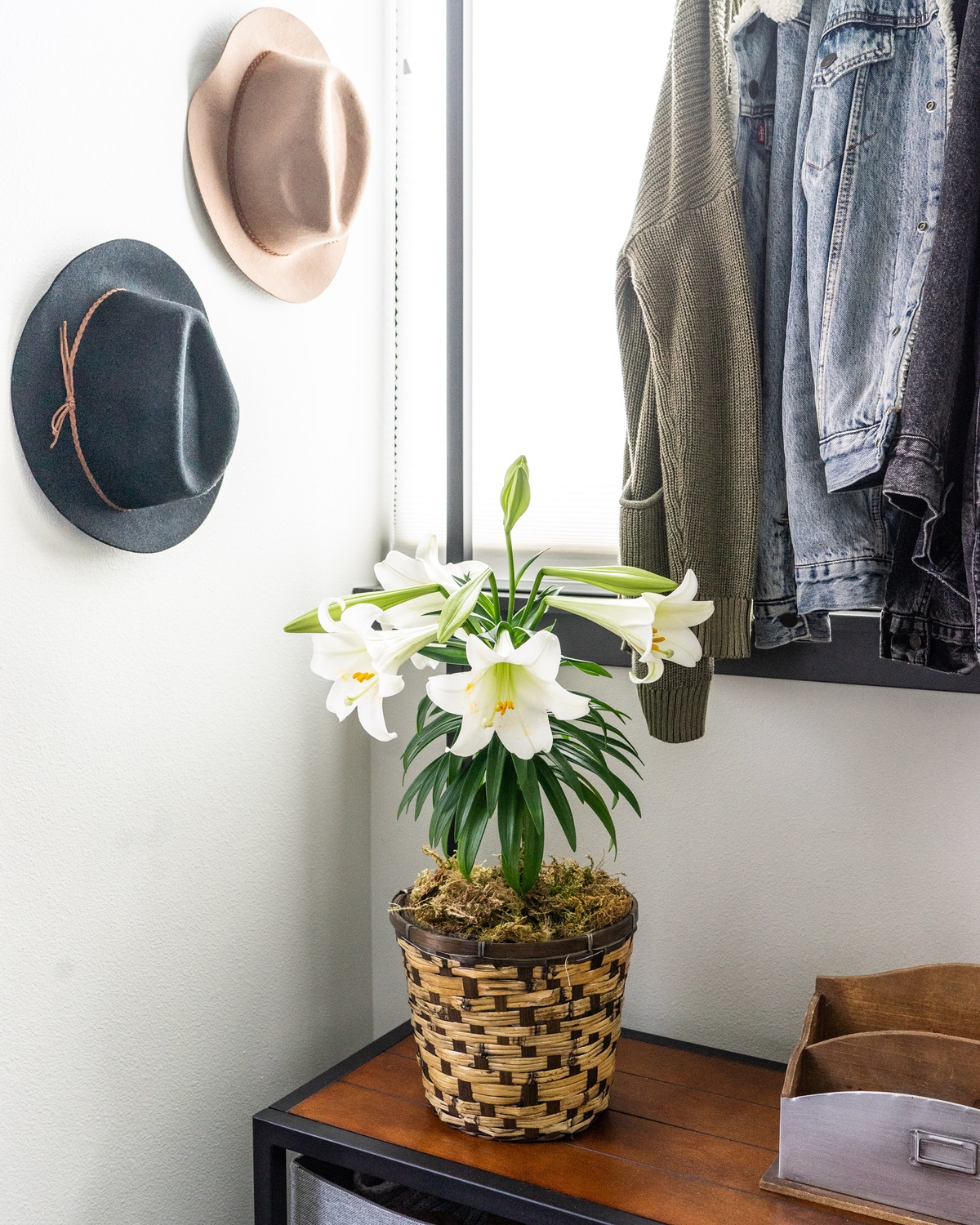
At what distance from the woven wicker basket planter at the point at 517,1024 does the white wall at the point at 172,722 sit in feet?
1.13

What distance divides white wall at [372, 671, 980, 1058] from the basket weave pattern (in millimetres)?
328

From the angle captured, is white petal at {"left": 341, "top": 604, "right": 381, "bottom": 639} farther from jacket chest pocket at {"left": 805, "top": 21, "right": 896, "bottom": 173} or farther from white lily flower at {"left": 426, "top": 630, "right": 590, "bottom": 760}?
jacket chest pocket at {"left": 805, "top": 21, "right": 896, "bottom": 173}

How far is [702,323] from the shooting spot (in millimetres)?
1137

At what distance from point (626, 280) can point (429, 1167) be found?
100 cm

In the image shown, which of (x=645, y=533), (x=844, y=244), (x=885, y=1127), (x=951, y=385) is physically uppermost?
(x=844, y=244)

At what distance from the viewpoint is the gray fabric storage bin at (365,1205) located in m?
Answer: 1.15

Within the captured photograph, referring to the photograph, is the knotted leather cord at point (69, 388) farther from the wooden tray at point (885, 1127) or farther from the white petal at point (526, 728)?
the wooden tray at point (885, 1127)

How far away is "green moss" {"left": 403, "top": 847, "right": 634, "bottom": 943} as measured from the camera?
1123mm

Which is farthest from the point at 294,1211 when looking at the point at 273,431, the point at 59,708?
the point at 273,431

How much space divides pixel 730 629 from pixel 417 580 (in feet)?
1.17

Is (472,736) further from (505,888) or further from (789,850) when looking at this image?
(789,850)

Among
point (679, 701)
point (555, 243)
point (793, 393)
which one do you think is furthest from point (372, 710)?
point (555, 243)

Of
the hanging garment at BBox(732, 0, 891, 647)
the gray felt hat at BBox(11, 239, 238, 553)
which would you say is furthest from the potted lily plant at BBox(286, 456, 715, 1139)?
the gray felt hat at BBox(11, 239, 238, 553)

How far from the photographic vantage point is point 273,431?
4.68 ft
